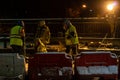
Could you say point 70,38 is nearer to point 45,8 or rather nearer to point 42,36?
point 42,36

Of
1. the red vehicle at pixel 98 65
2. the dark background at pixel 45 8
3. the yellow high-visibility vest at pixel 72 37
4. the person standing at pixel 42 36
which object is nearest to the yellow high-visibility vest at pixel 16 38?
→ the person standing at pixel 42 36

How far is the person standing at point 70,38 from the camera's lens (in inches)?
747

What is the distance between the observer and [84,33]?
23.3m

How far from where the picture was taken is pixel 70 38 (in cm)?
1928

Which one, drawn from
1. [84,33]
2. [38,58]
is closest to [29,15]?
[84,33]

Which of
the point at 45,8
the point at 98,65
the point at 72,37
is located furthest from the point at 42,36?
the point at 45,8

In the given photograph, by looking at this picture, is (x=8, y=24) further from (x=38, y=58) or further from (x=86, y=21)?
(x=38, y=58)

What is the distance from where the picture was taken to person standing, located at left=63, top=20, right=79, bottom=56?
19.0 m

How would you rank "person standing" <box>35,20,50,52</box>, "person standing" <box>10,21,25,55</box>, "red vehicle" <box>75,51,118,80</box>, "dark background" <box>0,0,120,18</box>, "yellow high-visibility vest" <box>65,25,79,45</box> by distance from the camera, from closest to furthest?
1. "red vehicle" <box>75,51,118,80</box>
2. "person standing" <box>10,21,25,55</box>
3. "yellow high-visibility vest" <box>65,25,79,45</box>
4. "person standing" <box>35,20,50,52</box>
5. "dark background" <box>0,0,120,18</box>

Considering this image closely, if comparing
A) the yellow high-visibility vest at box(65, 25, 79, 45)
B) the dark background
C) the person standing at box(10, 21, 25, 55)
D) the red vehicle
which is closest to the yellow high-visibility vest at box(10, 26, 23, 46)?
the person standing at box(10, 21, 25, 55)

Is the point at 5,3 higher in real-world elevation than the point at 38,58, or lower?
higher

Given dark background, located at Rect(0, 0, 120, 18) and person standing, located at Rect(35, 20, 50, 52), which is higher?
dark background, located at Rect(0, 0, 120, 18)

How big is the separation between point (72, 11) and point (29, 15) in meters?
4.00

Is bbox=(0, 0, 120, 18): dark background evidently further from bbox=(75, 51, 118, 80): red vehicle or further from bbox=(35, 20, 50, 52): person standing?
bbox=(75, 51, 118, 80): red vehicle
